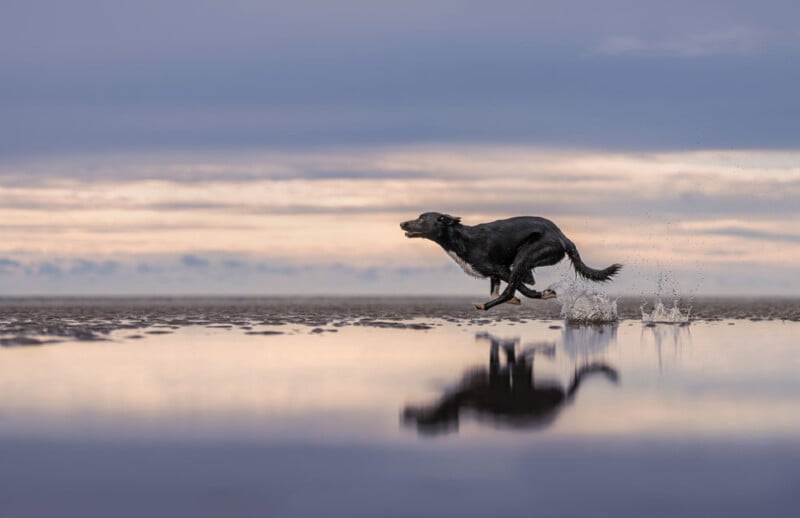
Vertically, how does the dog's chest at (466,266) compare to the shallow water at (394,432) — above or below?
above

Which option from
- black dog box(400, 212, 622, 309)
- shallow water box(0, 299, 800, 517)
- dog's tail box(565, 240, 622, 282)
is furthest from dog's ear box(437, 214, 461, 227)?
shallow water box(0, 299, 800, 517)

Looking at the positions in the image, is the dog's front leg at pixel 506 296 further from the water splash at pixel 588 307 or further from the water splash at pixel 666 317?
the water splash at pixel 666 317

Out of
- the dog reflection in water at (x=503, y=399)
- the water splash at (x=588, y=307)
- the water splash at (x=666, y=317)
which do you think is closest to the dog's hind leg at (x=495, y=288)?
the water splash at (x=588, y=307)

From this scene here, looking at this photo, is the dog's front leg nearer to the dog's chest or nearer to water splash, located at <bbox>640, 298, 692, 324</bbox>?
the dog's chest

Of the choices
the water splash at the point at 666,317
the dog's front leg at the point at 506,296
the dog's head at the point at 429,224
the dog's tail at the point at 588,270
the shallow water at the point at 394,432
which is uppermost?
the dog's head at the point at 429,224

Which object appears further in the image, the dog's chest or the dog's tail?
the dog's tail

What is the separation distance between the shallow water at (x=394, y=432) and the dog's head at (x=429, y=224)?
8841mm

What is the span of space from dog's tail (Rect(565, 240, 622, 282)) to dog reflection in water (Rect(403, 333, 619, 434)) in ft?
38.8

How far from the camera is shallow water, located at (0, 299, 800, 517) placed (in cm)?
693

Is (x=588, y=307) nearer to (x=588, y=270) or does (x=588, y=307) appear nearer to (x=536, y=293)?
(x=588, y=270)

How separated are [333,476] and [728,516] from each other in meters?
2.84

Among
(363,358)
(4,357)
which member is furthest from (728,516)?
(4,357)

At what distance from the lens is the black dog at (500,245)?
27.8 metres

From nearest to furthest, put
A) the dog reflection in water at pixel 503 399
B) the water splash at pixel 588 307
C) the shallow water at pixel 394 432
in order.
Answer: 1. the shallow water at pixel 394 432
2. the dog reflection in water at pixel 503 399
3. the water splash at pixel 588 307
